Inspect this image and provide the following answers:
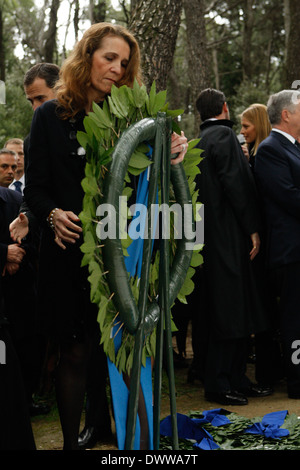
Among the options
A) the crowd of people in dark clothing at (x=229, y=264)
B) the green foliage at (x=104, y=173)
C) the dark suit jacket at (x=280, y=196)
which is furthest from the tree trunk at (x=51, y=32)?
the green foliage at (x=104, y=173)

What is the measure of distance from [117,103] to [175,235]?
643 millimetres

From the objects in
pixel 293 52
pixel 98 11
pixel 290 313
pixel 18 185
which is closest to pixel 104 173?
pixel 290 313

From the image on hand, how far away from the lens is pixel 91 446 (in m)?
3.53

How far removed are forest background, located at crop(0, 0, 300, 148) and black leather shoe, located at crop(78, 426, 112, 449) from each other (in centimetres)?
325

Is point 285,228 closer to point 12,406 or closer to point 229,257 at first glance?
point 229,257

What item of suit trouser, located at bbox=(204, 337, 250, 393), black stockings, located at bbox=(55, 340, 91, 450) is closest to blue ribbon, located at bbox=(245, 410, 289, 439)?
suit trouser, located at bbox=(204, 337, 250, 393)

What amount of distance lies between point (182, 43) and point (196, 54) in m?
14.0

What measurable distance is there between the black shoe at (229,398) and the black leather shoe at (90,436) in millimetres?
1196

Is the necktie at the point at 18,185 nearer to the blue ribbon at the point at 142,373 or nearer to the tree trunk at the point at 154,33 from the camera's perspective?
the tree trunk at the point at 154,33

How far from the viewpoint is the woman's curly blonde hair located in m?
3.06

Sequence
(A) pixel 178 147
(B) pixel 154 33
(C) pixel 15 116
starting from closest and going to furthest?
(A) pixel 178 147 → (B) pixel 154 33 → (C) pixel 15 116

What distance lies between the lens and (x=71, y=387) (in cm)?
301

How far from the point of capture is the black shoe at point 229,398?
4.61 meters

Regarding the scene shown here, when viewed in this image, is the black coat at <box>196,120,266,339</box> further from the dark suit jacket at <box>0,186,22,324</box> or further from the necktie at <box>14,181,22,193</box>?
the necktie at <box>14,181,22,193</box>
